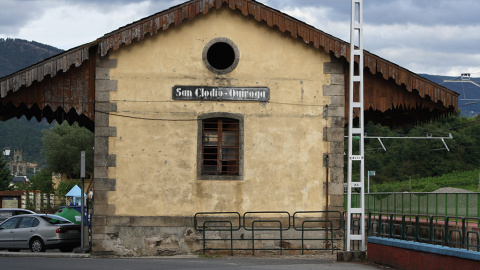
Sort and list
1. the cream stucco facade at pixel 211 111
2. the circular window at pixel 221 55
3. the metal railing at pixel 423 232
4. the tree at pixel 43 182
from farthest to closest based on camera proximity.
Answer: the tree at pixel 43 182 → the circular window at pixel 221 55 → the cream stucco facade at pixel 211 111 → the metal railing at pixel 423 232

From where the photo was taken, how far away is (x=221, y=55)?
23406 mm

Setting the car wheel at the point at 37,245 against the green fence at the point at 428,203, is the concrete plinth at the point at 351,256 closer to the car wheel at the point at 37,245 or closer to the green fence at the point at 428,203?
the green fence at the point at 428,203

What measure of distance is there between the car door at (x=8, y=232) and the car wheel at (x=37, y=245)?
73 cm

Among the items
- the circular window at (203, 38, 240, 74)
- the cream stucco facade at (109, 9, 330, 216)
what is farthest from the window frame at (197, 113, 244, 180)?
the circular window at (203, 38, 240, 74)

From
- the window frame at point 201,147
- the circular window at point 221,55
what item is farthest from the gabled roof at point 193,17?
the window frame at point 201,147

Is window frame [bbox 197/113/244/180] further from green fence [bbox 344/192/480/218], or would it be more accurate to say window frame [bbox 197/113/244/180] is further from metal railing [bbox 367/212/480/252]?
green fence [bbox 344/192/480/218]

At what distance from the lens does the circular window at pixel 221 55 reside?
69.7ft

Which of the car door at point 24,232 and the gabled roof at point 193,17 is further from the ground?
the gabled roof at point 193,17

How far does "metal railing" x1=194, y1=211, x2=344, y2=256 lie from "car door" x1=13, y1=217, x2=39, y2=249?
23.0ft

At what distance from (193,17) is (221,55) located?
2802 mm

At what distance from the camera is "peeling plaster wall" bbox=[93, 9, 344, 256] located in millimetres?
20703

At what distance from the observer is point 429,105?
71.6 feet

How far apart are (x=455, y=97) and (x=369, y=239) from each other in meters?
5.82

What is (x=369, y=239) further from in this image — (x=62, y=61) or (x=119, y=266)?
(x=62, y=61)
